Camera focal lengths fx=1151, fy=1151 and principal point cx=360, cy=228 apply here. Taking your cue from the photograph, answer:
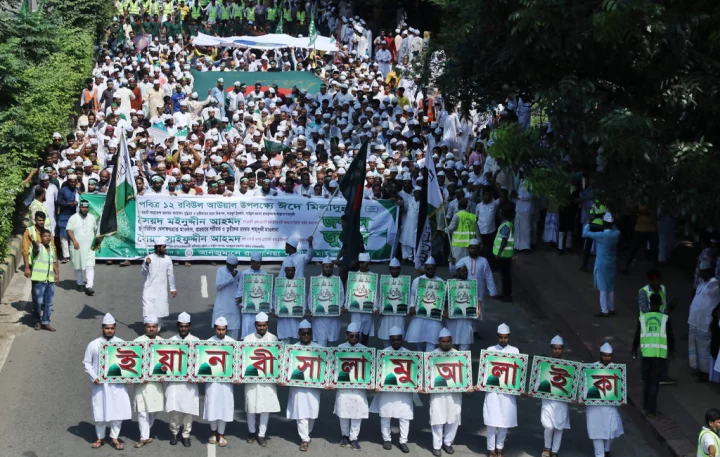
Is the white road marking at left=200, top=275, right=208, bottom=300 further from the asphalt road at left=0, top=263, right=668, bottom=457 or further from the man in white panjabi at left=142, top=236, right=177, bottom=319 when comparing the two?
the man in white panjabi at left=142, top=236, right=177, bottom=319

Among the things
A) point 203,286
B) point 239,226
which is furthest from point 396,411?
point 239,226

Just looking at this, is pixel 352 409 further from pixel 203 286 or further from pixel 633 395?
pixel 203 286

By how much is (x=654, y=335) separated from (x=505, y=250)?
16.6 feet

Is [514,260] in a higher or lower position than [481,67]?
lower

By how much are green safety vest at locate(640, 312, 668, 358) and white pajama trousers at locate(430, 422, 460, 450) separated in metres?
2.52

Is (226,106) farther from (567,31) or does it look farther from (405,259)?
(567,31)

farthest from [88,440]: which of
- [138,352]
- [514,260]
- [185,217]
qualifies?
[514,260]

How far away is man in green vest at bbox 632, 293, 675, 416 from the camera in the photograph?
1333 centimetres

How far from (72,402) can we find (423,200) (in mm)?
6021

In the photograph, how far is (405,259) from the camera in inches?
822

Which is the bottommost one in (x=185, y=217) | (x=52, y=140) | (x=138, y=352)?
(x=138, y=352)

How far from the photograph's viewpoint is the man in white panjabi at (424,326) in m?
15.1

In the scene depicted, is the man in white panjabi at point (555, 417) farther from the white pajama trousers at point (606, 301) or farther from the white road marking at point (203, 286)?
the white road marking at point (203, 286)

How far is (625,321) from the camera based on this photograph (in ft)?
57.0
